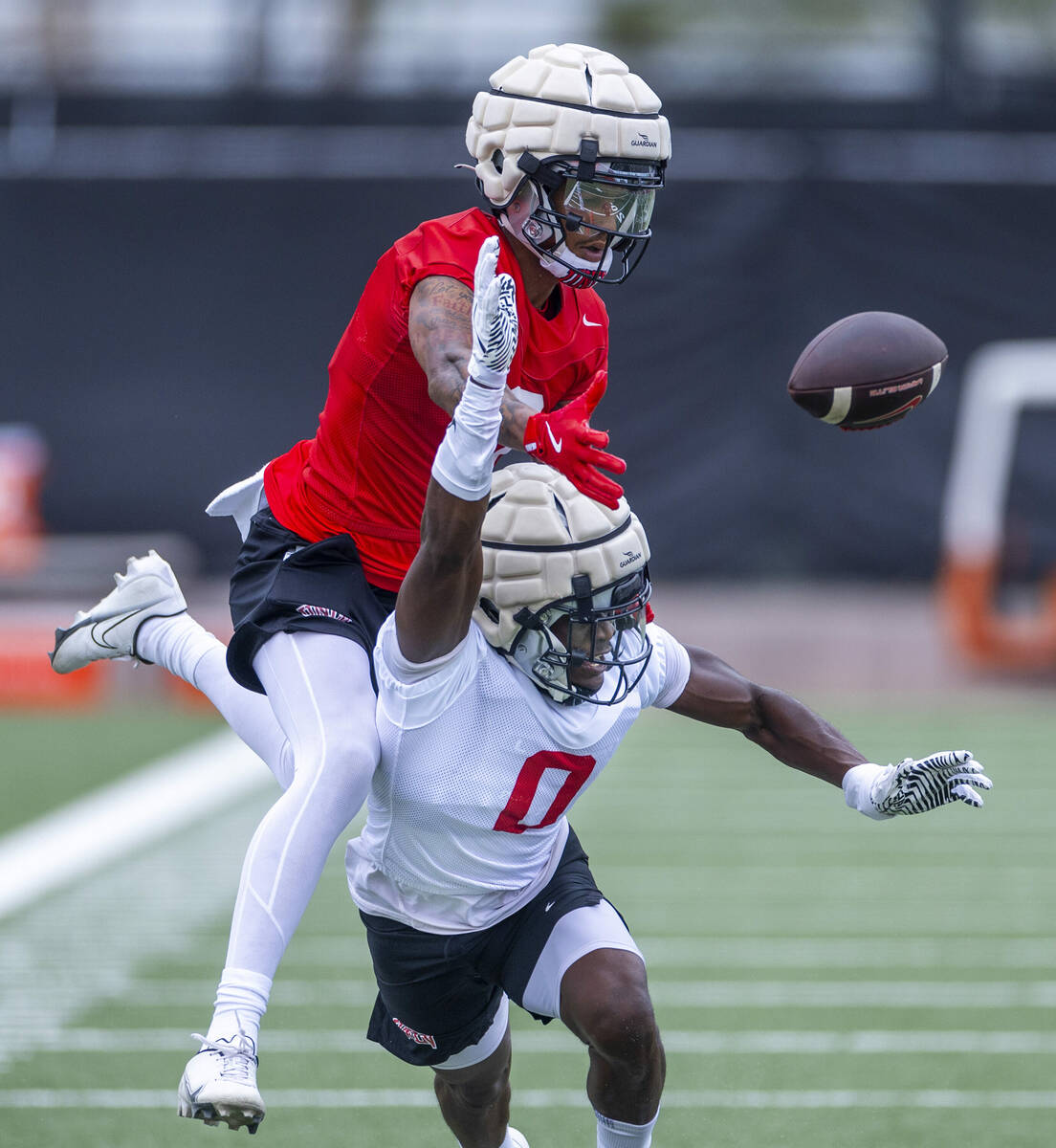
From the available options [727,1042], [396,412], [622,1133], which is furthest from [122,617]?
[727,1042]

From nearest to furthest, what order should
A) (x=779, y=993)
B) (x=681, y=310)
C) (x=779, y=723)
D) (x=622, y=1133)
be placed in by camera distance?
(x=622, y=1133)
(x=779, y=723)
(x=779, y=993)
(x=681, y=310)

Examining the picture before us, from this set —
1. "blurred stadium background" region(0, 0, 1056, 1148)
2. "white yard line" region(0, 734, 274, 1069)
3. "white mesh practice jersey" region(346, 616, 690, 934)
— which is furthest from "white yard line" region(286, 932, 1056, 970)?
"blurred stadium background" region(0, 0, 1056, 1148)

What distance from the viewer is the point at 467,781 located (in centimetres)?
338

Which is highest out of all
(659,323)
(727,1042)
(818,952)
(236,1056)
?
(236,1056)

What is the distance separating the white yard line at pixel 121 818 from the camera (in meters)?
7.11

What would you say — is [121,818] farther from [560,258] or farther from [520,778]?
[560,258]

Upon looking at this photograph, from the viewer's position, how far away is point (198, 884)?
6.99 metres

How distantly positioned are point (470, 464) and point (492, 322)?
23cm

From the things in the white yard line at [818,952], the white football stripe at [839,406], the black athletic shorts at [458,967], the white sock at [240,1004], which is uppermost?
the white football stripe at [839,406]

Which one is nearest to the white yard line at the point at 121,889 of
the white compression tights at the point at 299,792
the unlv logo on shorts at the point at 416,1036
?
the unlv logo on shorts at the point at 416,1036

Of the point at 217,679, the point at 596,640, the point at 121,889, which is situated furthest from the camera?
→ the point at 121,889

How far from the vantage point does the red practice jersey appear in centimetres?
356

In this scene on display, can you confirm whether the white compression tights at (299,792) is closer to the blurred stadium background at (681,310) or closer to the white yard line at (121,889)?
the white yard line at (121,889)

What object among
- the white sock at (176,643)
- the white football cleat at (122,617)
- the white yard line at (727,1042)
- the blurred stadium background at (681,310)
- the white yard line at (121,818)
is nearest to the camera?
the white sock at (176,643)
